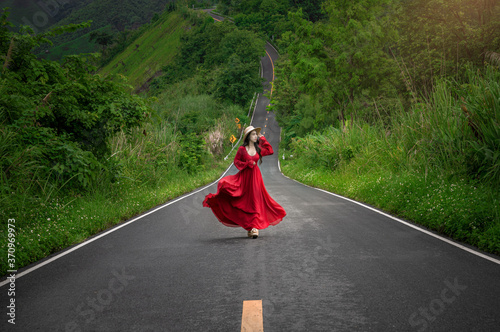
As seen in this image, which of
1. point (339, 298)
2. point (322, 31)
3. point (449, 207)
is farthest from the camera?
point (322, 31)

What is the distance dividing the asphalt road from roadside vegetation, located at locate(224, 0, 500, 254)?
4.85 feet

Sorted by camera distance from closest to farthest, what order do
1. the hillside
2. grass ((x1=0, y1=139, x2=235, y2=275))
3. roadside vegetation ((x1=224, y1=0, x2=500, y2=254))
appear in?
grass ((x1=0, y1=139, x2=235, y2=275)) < roadside vegetation ((x1=224, y1=0, x2=500, y2=254)) < the hillside

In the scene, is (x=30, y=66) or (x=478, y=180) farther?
(x=30, y=66)

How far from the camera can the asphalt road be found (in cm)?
400

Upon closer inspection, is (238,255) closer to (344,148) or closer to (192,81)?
(344,148)


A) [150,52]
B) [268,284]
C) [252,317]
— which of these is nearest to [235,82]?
[268,284]

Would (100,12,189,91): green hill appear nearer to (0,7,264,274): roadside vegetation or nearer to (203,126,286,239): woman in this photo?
(0,7,264,274): roadside vegetation

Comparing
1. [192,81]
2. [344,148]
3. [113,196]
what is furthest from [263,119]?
[113,196]

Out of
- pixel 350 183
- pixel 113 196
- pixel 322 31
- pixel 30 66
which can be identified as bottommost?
pixel 350 183

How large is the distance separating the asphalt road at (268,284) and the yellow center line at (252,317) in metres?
0.06

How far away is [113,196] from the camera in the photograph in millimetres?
11562

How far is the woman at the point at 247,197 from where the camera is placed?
26.6 feet

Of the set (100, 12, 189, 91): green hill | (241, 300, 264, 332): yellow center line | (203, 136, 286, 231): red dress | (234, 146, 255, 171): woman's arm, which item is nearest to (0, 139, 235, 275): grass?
(203, 136, 286, 231): red dress

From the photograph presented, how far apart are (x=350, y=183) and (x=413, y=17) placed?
17.4 meters
